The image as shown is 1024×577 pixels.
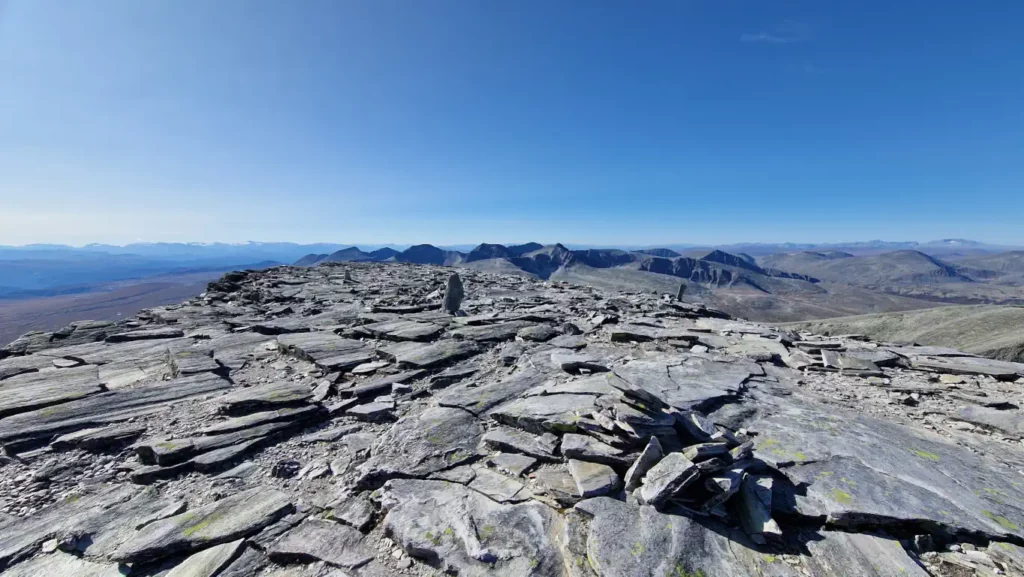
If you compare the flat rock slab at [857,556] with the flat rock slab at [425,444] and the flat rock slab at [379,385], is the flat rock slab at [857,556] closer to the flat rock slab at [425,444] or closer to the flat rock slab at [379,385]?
the flat rock slab at [425,444]

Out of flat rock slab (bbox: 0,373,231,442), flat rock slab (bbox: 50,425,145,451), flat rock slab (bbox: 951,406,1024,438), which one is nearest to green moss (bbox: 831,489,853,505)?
flat rock slab (bbox: 951,406,1024,438)

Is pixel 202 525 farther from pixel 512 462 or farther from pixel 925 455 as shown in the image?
pixel 925 455

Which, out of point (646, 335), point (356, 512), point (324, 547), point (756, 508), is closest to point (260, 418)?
point (356, 512)

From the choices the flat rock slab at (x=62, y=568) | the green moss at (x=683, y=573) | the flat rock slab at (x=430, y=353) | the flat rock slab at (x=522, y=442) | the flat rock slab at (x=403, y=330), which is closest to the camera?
the green moss at (x=683, y=573)

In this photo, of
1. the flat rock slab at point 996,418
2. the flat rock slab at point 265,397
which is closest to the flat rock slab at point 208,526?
the flat rock slab at point 265,397

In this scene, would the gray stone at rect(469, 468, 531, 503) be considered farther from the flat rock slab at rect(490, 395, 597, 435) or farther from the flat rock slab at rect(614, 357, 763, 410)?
the flat rock slab at rect(614, 357, 763, 410)

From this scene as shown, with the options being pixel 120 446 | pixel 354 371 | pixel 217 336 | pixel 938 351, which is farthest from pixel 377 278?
pixel 938 351

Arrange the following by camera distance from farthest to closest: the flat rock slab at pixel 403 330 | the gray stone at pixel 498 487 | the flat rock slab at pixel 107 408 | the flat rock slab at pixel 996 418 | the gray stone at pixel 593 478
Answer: the flat rock slab at pixel 403 330 < the flat rock slab at pixel 996 418 < the flat rock slab at pixel 107 408 < the gray stone at pixel 498 487 < the gray stone at pixel 593 478

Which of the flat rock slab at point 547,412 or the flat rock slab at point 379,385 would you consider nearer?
the flat rock slab at point 547,412
